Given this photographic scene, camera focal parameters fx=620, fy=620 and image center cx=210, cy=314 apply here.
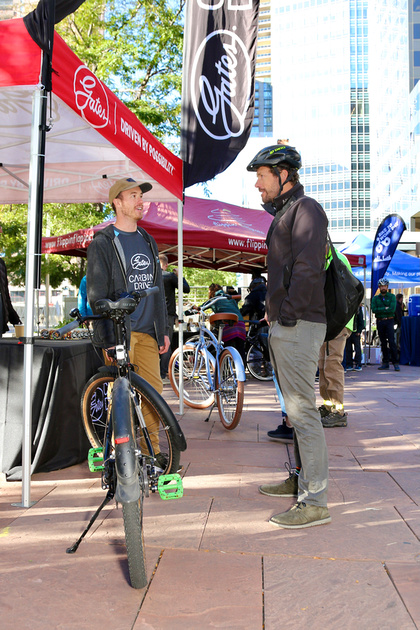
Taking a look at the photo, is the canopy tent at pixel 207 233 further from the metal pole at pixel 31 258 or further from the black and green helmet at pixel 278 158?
the black and green helmet at pixel 278 158

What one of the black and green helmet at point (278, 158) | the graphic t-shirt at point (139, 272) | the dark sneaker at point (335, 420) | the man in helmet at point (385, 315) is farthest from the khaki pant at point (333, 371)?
the man in helmet at point (385, 315)

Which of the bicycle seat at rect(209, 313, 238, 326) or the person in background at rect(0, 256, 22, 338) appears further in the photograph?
the bicycle seat at rect(209, 313, 238, 326)

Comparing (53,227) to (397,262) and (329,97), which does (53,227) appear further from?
(329,97)

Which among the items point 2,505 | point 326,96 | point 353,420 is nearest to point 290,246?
point 2,505

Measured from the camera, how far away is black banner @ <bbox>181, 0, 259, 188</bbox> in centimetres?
611

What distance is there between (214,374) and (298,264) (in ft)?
11.6

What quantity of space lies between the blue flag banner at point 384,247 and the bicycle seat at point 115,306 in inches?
497

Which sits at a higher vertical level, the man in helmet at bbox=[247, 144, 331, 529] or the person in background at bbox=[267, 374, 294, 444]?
the man in helmet at bbox=[247, 144, 331, 529]

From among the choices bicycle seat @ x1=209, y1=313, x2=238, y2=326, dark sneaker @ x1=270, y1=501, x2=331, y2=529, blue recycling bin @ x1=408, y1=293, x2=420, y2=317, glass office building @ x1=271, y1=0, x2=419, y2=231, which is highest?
glass office building @ x1=271, y1=0, x2=419, y2=231

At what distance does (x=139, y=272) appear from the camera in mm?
4297

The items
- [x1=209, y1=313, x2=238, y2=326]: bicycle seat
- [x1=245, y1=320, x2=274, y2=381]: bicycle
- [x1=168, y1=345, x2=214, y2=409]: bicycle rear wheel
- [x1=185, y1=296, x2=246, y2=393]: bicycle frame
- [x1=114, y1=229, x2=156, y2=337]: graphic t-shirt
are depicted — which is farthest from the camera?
[x1=245, y1=320, x2=274, y2=381]: bicycle

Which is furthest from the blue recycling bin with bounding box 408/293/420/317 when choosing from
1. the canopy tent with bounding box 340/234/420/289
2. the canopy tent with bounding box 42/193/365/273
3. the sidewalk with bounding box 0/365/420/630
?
the sidewalk with bounding box 0/365/420/630

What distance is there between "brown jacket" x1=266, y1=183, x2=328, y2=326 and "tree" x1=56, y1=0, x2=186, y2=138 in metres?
14.0

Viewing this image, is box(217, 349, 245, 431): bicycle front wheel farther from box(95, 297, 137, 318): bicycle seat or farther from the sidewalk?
box(95, 297, 137, 318): bicycle seat
